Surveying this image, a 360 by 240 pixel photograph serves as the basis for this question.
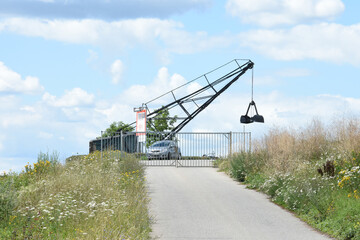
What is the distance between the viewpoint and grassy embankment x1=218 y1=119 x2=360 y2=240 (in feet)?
37.0

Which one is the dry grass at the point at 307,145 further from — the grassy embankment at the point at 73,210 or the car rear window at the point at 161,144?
the car rear window at the point at 161,144

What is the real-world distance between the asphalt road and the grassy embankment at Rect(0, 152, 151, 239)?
2.74 feet

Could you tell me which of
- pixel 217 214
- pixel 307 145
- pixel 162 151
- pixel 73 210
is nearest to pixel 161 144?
pixel 162 151

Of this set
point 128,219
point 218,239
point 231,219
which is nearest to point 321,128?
point 231,219

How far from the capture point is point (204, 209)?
13.6 metres

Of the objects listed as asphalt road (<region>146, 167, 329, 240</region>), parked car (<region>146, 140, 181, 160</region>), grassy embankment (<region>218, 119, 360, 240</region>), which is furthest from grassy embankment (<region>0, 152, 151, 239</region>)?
parked car (<region>146, 140, 181, 160</region>)

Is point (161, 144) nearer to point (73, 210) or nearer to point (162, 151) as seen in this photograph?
point (162, 151)

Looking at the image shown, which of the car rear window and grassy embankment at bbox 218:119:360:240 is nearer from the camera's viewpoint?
grassy embankment at bbox 218:119:360:240

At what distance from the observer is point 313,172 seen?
51.9 ft

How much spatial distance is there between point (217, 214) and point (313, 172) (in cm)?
467

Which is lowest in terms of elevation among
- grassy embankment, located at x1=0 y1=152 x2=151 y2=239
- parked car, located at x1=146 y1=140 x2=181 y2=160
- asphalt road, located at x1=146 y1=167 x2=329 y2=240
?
asphalt road, located at x1=146 y1=167 x2=329 y2=240

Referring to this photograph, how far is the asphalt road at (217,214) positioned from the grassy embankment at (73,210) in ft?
2.74

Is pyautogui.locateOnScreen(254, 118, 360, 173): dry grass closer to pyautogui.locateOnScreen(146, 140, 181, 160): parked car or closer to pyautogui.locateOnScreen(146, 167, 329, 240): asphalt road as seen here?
pyautogui.locateOnScreen(146, 167, 329, 240): asphalt road

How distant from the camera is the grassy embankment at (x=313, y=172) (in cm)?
1129
